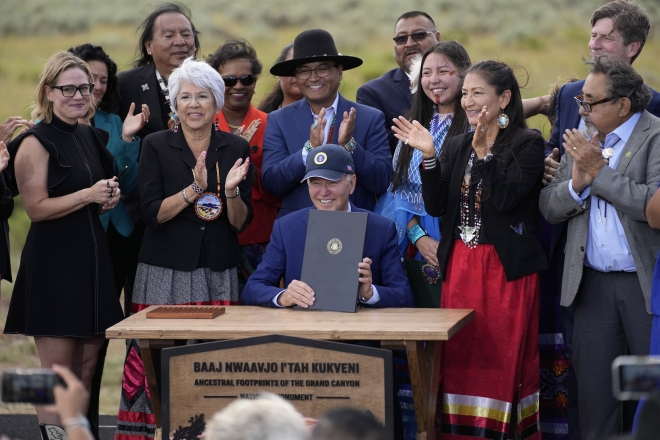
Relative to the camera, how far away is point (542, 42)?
8.45m

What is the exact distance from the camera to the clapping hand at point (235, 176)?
13.9 feet

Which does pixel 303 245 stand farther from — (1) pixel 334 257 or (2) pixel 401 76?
(2) pixel 401 76

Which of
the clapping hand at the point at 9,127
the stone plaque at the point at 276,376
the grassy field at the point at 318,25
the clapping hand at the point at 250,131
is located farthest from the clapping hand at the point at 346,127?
the grassy field at the point at 318,25

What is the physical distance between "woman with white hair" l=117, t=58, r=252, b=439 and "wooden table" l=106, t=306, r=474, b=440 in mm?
469

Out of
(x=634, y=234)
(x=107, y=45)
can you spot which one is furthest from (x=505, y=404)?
(x=107, y=45)

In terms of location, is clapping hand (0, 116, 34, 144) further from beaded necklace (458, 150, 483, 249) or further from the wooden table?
beaded necklace (458, 150, 483, 249)

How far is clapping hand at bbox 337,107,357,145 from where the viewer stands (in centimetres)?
447

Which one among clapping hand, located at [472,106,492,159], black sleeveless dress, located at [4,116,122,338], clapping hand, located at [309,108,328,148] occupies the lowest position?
black sleeveless dress, located at [4,116,122,338]

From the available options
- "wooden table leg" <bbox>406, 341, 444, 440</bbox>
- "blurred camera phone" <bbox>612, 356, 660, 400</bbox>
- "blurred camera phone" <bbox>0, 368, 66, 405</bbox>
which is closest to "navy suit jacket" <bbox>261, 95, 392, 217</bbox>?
"wooden table leg" <bbox>406, 341, 444, 440</bbox>

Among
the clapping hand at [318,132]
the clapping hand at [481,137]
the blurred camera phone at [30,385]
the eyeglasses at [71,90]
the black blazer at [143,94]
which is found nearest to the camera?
the blurred camera phone at [30,385]

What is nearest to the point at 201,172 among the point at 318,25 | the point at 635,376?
the point at 635,376

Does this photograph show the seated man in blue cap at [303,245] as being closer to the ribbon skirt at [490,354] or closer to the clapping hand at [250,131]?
the ribbon skirt at [490,354]

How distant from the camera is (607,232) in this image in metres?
3.97

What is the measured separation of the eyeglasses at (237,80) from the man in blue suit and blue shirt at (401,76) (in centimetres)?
67
